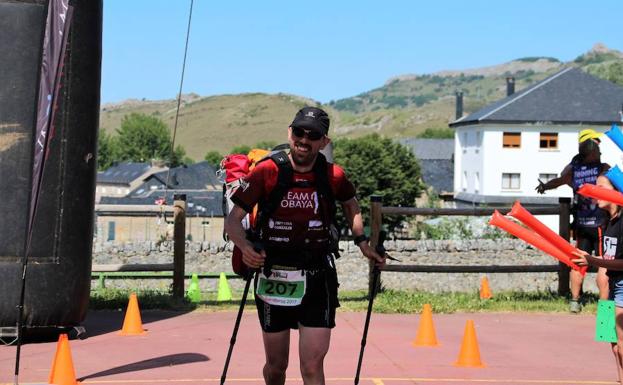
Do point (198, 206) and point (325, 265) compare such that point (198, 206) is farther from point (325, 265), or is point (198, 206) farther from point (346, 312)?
point (325, 265)

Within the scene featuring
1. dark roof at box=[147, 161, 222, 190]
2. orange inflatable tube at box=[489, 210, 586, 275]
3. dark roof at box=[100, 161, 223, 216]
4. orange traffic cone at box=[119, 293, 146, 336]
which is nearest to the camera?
orange inflatable tube at box=[489, 210, 586, 275]

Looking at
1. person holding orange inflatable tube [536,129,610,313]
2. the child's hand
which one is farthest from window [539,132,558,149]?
the child's hand

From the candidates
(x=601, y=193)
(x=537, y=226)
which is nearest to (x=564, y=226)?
(x=601, y=193)

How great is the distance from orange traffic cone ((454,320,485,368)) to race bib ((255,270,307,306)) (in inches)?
138

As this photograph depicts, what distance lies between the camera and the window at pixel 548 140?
9662 cm

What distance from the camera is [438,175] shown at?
140375 mm

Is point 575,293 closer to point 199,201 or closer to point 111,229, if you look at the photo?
point 111,229

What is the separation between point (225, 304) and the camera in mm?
13930

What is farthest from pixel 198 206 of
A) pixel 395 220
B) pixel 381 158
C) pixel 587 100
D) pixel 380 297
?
pixel 380 297

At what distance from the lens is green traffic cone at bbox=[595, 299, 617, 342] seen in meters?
8.32

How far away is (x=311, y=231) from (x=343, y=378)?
267 cm

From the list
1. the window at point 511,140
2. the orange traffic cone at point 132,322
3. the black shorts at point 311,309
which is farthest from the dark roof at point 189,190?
the black shorts at point 311,309

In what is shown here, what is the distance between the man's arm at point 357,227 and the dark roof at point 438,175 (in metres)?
126

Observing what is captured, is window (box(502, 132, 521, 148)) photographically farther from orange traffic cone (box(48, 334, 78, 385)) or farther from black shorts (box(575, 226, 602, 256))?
orange traffic cone (box(48, 334, 78, 385))
